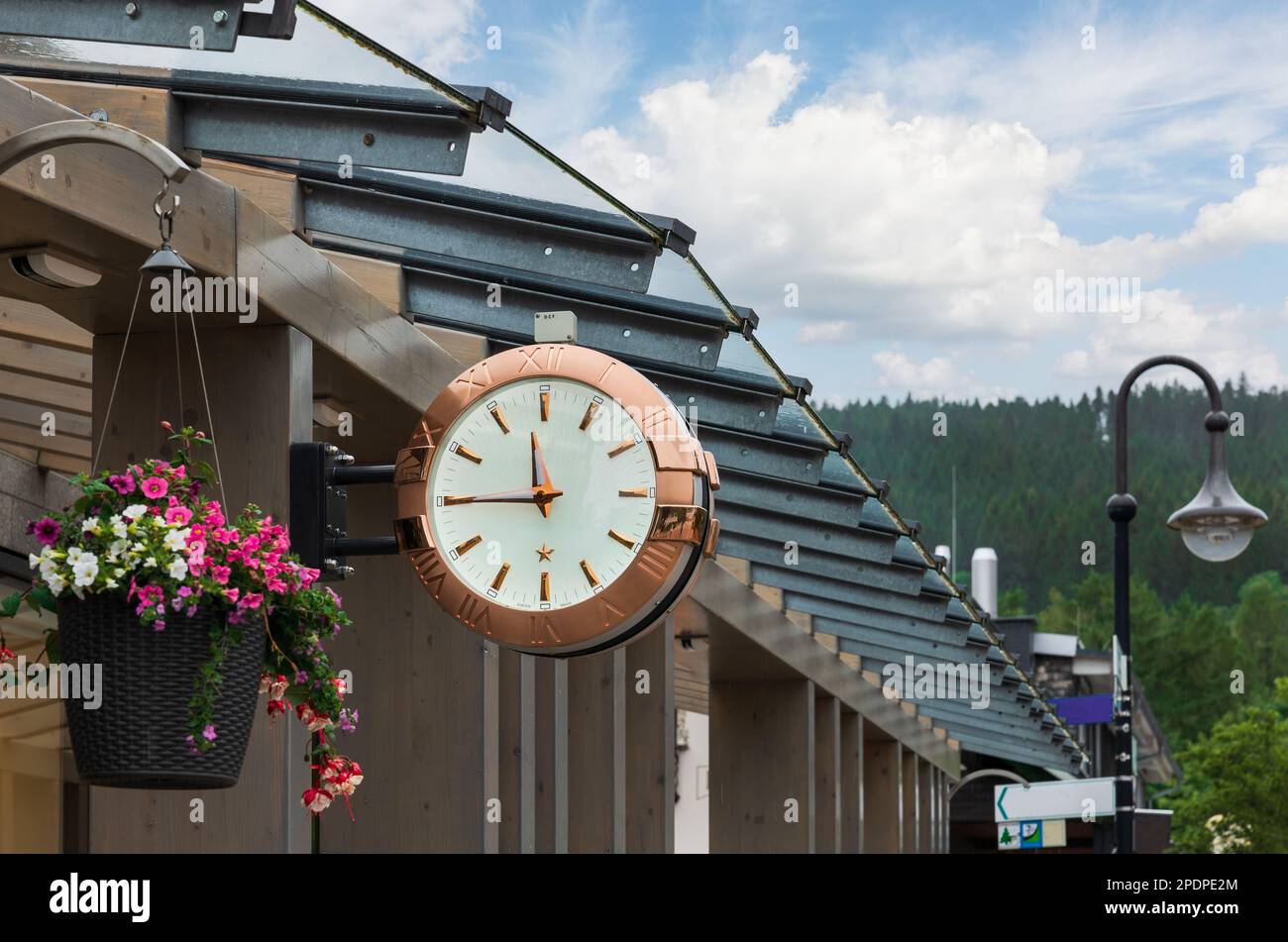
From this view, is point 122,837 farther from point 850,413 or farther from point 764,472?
point 850,413

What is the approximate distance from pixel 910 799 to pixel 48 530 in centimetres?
1751

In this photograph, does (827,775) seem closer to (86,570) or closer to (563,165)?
(563,165)

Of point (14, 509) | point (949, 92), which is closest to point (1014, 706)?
point (14, 509)

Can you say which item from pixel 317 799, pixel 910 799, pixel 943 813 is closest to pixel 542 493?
pixel 317 799

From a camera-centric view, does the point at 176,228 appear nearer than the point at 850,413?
Yes

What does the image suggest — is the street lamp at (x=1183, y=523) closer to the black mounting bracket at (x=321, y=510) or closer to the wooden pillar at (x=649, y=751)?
the wooden pillar at (x=649, y=751)

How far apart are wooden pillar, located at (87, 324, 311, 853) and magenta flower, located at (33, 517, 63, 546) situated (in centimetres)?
125

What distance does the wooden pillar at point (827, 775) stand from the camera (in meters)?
15.7

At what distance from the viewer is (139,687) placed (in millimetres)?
4617

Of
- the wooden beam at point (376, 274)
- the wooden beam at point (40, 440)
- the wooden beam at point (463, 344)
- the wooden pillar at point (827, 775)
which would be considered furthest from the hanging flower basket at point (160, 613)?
the wooden pillar at point (827, 775)

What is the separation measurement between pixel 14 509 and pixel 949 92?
197237 millimetres
